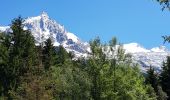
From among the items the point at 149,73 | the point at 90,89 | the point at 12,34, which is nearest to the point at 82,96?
the point at 90,89

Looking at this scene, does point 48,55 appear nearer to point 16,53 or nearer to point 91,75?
point 16,53

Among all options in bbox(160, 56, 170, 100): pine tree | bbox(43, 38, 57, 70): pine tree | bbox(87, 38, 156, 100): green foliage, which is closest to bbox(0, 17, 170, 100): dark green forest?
bbox(87, 38, 156, 100): green foliage

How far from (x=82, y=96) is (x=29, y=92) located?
14867 mm

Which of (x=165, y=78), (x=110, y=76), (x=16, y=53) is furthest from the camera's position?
(x=165, y=78)

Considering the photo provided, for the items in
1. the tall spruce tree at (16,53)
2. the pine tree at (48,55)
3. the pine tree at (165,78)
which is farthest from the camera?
the pine tree at (165,78)

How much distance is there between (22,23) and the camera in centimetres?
6731

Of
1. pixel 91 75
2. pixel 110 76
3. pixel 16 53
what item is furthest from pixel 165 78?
pixel 91 75

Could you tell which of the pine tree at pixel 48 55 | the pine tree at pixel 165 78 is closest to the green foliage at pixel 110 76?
the pine tree at pixel 48 55

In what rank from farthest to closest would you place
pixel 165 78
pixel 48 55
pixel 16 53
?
1. pixel 165 78
2. pixel 48 55
3. pixel 16 53

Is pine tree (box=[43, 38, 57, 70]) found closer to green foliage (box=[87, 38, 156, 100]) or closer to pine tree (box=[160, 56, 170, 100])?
green foliage (box=[87, 38, 156, 100])

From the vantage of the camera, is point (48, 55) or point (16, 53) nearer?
point (16, 53)

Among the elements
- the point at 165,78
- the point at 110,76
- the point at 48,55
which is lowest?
the point at 110,76

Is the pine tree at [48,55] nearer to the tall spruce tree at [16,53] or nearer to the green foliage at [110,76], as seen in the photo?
the tall spruce tree at [16,53]

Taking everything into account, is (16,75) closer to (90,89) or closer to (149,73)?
(90,89)
